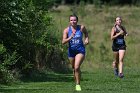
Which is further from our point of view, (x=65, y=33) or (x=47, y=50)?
(x=47, y=50)

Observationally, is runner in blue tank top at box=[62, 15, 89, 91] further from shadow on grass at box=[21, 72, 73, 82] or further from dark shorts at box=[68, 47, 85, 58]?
shadow on grass at box=[21, 72, 73, 82]

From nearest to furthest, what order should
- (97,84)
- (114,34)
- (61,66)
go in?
(97,84)
(114,34)
(61,66)

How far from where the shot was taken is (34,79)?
24656mm

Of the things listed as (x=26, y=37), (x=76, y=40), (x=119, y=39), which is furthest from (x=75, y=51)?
(x=26, y=37)

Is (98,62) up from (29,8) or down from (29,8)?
down

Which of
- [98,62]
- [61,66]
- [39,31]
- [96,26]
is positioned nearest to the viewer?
[39,31]

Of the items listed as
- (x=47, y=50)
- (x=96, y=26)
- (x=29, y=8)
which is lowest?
(x=96, y=26)

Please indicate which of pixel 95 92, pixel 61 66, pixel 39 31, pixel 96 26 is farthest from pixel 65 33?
pixel 96 26

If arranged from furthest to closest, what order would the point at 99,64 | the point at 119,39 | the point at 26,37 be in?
the point at 99,64 < the point at 26,37 < the point at 119,39

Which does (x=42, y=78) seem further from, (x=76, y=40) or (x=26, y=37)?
(x=76, y=40)

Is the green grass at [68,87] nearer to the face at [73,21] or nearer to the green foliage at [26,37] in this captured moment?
the green foliage at [26,37]

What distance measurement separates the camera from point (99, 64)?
3872 cm

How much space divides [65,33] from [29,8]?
810cm

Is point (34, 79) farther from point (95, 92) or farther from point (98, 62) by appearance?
point (98, 62)
